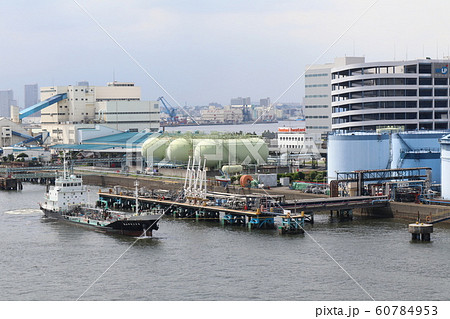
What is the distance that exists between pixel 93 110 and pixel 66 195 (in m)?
48.9

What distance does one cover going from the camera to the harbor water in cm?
2292

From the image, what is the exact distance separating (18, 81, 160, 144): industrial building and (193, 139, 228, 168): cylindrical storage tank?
26389 millimetres

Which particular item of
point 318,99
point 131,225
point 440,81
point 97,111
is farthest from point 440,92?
point 97,111

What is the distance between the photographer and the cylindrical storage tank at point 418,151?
43069 mm

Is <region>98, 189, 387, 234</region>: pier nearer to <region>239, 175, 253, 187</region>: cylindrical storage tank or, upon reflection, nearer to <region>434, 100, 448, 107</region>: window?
<region>239, 175, 253, 187</region>: cylindrical storage tank

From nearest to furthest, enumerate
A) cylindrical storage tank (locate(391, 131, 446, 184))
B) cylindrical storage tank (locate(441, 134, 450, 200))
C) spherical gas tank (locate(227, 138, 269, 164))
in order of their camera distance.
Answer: cylindrical storage tank (locate(441, 134, 450, 200))
cylindrical storage tank (locate(391, 131, 446, 184))
spherical gas tank (locate(227, 138, 269, 164))

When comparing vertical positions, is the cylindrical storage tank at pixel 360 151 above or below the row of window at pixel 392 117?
below

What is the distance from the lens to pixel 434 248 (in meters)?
28.8

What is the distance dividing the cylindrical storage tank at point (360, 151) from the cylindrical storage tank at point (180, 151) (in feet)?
62.8

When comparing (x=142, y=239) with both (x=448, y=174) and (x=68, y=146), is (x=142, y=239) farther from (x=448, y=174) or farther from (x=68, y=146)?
(x=68, y=146)

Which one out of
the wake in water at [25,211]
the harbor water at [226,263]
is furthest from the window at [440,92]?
the wake in water at [25,211]

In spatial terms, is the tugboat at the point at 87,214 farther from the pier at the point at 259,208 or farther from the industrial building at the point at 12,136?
the industrial building at the point at 12,136

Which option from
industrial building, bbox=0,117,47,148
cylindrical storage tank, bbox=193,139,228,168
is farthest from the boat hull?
industrial building, bbox=0,117,47,148

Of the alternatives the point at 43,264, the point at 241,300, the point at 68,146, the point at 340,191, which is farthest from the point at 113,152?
the point at 241,300
